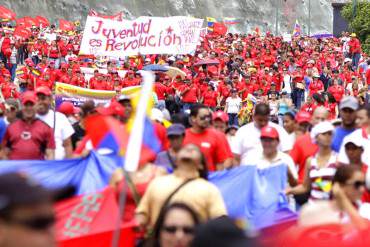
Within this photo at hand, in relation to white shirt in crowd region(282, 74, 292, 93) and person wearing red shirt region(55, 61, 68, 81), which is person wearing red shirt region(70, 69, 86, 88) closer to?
person wearing red shirt region(55, 61, 68, 81)

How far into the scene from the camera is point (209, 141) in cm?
980

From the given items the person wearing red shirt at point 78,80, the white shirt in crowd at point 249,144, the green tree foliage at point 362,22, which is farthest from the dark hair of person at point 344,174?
the green tree foliage at point 362,22

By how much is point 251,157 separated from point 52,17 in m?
55.6

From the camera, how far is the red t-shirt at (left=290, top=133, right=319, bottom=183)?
9617mm

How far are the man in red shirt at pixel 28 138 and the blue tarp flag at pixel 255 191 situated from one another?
2138 mm

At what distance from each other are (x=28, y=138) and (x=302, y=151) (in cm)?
258

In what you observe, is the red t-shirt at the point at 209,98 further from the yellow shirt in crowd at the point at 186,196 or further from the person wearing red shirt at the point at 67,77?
the yellow shirt in crowd at the point at 186,196

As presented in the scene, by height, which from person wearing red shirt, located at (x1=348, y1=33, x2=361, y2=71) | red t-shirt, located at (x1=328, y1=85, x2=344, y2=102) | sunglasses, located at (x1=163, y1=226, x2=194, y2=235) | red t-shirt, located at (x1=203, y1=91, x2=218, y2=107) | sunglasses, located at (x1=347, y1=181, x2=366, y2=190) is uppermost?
person wearing red shirt, located at (x1=348, y1=33, x2=361, y2=71)

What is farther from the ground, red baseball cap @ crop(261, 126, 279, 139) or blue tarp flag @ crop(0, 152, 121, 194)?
red baseball cap @ crop(261, 126, 279, 139)

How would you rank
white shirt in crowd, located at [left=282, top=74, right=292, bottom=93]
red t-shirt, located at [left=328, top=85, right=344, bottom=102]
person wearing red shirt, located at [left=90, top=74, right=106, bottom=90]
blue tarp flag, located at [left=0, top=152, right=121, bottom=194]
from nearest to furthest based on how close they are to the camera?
blue tarp flag, located at [left=0, top=152, right=121, bottom=194]
person wearing red shirt, located at [left=90, top=74, right=106, bottom=90]
red t-shirt, located at [left=328, top=85, right=344, bottom=102]
white shirt in crowd, located at [left=282, top=74, right=292, bottom=93]

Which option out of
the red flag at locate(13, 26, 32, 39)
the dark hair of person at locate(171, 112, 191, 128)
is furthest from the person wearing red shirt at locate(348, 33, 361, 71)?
the dark hair of person at locate(171, 112, 191, 128)

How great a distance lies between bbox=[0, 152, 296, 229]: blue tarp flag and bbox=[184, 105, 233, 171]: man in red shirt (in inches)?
26.3

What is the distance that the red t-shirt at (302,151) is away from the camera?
9.62 m

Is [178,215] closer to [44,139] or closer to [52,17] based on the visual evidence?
[44,139]
